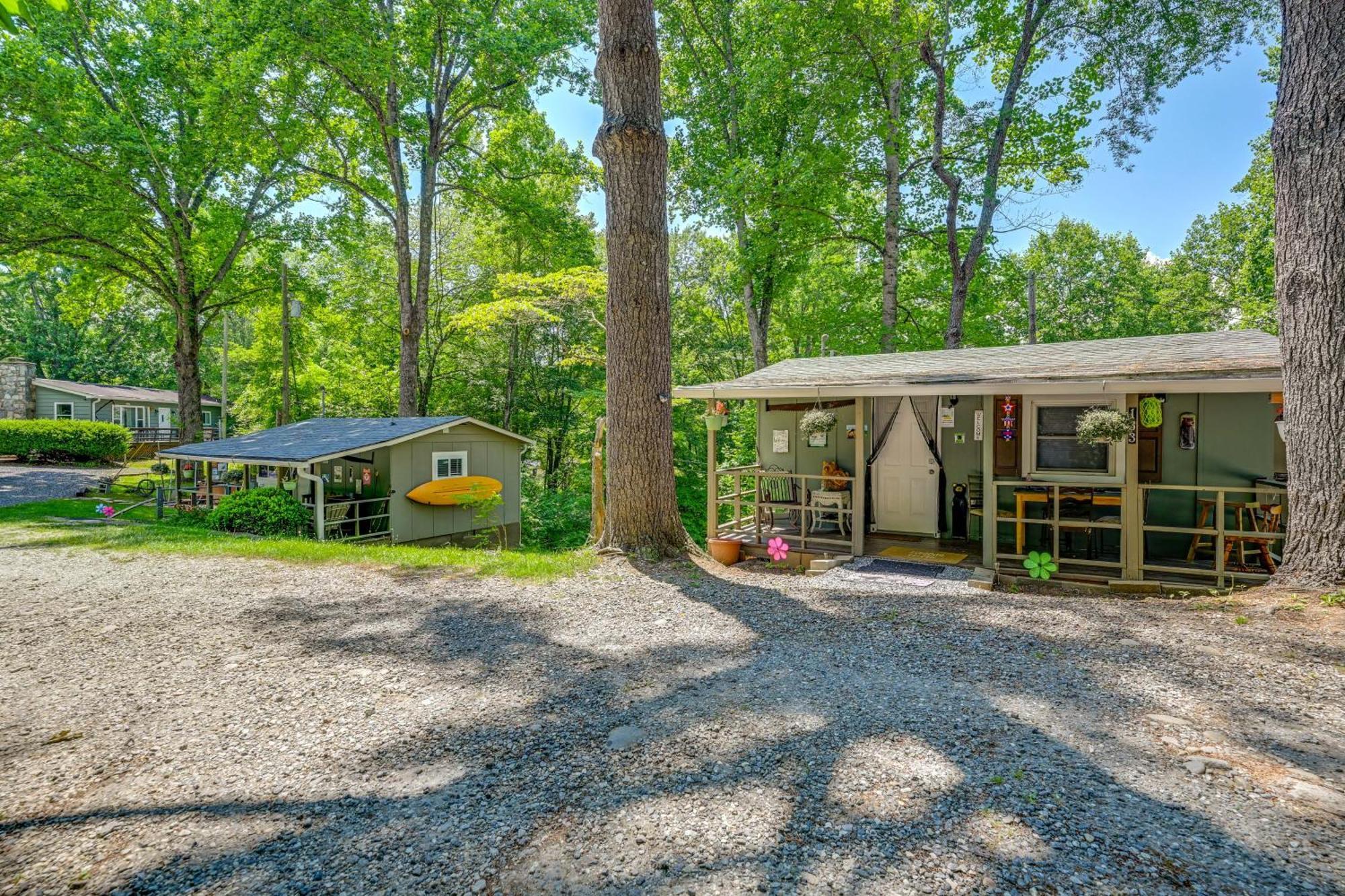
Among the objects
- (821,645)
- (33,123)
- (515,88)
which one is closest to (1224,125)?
(515,88)

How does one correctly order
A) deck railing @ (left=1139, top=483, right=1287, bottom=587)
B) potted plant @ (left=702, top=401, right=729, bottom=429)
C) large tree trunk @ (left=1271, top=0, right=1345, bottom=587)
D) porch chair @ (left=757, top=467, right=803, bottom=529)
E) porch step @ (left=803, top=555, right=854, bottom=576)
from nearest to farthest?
large tree trunk @ (left=1271, top=0, right=1345, bottom=587) < deck railing @ (left=1139, top=483, right=1287, bottom=587) < porch step @ (left=803, top=555, right=854, bottom=576) < potted plant @ (left=702, top=401, right=729, bottom=429) < porch chair @ (left=757, top=467, right=803, bottom=529)

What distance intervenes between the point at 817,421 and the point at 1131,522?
354 centimetres

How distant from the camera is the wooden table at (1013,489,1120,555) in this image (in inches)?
287

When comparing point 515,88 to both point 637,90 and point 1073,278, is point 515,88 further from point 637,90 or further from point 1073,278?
point 1073,278

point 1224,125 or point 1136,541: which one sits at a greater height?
point 1224,125

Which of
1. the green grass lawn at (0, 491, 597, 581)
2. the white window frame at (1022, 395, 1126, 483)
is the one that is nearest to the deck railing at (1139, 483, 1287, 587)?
the white window frame at (1022, 395, 1126, 483)

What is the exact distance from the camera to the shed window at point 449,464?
1419cm

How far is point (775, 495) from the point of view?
10812 mm

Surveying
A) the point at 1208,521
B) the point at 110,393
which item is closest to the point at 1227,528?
the point at 1208,521

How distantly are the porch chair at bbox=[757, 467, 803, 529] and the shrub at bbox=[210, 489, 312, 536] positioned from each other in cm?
829

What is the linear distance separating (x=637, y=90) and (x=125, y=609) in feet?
21.9

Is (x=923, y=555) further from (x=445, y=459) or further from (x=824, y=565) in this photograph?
(x=445, y=459)

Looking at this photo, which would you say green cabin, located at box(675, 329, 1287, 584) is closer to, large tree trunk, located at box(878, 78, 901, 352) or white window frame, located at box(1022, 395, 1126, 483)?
white window frame, located at box(1022, 395, 1126, 483)

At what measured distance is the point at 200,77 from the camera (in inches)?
622
